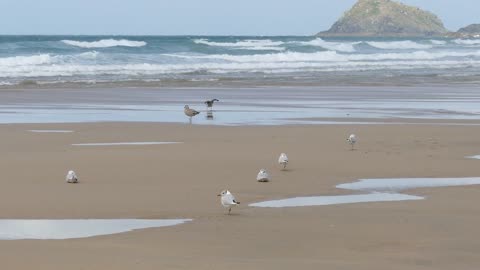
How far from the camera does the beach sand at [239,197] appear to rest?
23.9ft

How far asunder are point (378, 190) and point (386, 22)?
17210 cm

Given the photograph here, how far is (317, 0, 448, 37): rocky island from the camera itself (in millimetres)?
179500

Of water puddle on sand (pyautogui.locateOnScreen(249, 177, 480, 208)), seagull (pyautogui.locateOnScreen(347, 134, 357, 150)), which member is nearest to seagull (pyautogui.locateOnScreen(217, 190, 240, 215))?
water puddle on sand (pyautogui.locateOnScreen(249, 177, 480, 208))

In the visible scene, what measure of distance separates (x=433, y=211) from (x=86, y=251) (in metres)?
3.50

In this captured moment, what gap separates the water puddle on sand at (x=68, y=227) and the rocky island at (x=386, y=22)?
170736 mm

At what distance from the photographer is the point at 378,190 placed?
35.5 ft

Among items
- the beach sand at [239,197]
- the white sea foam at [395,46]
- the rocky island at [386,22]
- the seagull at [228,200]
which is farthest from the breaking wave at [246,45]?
the rocky island at [386,22]

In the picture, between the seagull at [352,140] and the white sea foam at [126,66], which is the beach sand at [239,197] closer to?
the seagull at [352,140]

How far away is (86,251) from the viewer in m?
7.30

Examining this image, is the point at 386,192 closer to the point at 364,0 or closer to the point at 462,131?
the point at 462,131

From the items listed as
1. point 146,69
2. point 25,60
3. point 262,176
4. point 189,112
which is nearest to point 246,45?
point 25,60

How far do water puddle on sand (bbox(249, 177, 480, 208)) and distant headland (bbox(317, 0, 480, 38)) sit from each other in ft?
544

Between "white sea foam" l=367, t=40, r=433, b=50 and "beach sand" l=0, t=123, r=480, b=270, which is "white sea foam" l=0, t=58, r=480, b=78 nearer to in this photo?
"beach sand" l=0, t=123, r=480, b=270

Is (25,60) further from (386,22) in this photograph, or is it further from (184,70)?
→ (386,22)
